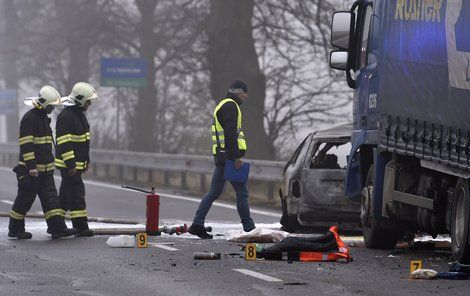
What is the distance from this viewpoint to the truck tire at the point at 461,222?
11.3 metres

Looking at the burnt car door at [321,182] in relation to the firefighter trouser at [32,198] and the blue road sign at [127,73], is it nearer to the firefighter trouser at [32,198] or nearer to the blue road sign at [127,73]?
the firefighter trouser at [32,198]

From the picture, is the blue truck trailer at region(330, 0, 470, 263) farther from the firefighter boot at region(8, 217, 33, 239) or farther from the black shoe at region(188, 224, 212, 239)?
the firefighter boot at region(8, 217, 33, 239)

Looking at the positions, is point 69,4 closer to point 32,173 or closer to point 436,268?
point 32,173

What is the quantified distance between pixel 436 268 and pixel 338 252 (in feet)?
3.24

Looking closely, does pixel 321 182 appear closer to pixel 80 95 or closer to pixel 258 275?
pixel 80 95

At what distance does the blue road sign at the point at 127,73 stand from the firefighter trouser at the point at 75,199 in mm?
24218

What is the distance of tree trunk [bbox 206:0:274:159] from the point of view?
2994 cm

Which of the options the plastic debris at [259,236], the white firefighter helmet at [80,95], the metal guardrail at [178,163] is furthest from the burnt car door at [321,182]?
the metal guardrail at [178,163]

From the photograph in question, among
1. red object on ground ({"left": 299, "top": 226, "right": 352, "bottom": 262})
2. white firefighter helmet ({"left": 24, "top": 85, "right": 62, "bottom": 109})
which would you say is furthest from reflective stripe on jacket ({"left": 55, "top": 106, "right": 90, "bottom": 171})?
red object on ground ({"left": 299, "top": 226, "right": 352, "bottom": 262})

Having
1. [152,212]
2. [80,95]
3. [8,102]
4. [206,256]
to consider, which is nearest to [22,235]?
[152,212]

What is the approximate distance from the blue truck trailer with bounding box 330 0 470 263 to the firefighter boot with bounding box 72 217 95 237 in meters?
2.98

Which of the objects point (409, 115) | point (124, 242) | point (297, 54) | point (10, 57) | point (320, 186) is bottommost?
point (124, 242)

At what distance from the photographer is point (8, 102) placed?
193 feet

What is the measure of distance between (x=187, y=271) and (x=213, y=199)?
4.51 metres
